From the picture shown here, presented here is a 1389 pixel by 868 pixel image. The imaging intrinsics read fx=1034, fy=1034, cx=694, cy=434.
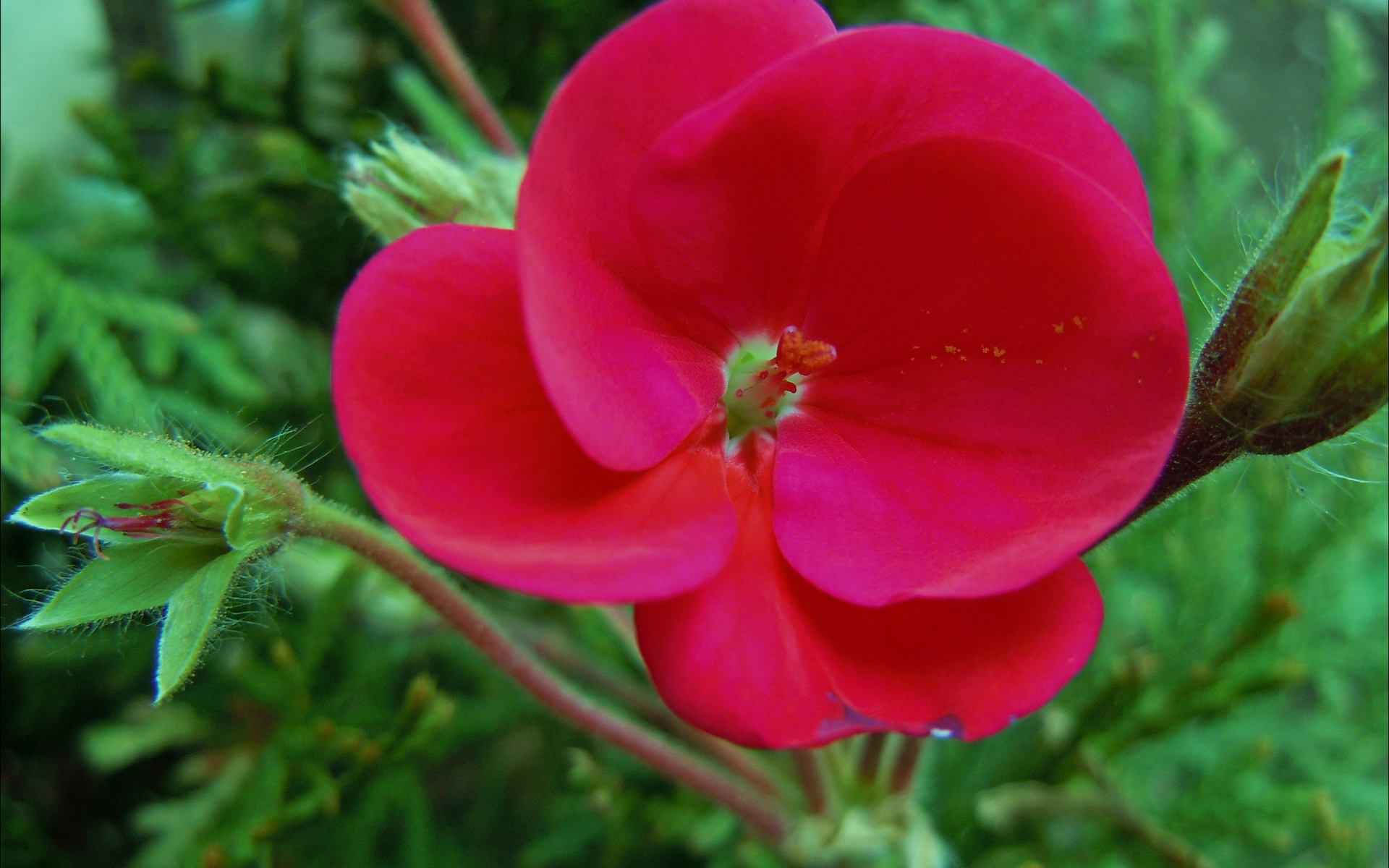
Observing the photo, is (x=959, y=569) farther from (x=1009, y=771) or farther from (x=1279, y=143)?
(x=1279, y=143)

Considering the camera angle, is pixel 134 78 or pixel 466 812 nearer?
pixel 134 78

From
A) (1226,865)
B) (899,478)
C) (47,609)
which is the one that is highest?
(47,609)

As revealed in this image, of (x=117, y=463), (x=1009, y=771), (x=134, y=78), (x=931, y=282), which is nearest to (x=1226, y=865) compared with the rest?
(x=1009, y=771)

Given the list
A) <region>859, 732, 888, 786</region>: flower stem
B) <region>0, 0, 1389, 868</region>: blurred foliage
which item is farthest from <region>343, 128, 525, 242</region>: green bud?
<region>859, 732, 888, 786</region>: flower stem

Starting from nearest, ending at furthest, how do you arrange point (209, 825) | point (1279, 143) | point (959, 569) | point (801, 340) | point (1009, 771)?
point (959, 569)
point (801, 340)
point (209, 825)
point (1009, 771)
point (1279, 143)

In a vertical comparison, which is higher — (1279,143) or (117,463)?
(117,463)

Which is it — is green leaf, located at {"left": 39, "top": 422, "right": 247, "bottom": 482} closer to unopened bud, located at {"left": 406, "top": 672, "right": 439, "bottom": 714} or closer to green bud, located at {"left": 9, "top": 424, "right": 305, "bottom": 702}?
green bud, located at {"left": 9, "top": 424, "right": 305, "bottom": 702}
